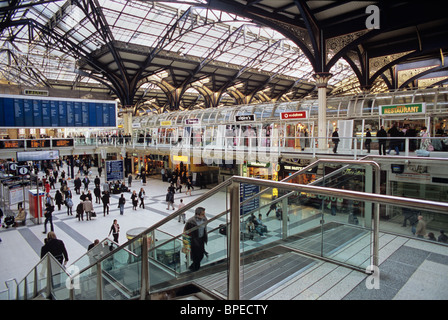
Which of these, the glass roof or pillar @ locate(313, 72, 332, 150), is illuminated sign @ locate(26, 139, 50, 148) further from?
pillar @ locate(313, 72, 332, 150)

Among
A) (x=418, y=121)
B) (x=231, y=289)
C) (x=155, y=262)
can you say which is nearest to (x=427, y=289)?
(x=231, y=289)

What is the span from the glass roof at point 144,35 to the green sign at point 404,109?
12.2 meters

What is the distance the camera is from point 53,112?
895 inches

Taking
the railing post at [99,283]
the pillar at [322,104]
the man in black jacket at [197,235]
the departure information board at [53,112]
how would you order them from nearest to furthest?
the man in black jacket at [197,235], the railing post at [99,283], the pillar at [322,104], the departure information board at [53,112]

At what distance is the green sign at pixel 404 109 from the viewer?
13466 mm

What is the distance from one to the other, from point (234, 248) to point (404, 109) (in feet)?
47.7

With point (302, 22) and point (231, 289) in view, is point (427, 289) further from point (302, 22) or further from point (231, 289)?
point (302, 22)

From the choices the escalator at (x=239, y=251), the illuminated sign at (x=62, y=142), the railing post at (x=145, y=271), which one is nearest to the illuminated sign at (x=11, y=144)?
the illuminated sign at (x=62, y=142)

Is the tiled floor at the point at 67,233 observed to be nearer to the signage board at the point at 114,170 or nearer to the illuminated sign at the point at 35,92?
the signage board at the point at 114,170

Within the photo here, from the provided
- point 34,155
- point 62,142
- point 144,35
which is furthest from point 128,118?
point 34,155

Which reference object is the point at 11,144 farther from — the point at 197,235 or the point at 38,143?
the point at 197,235

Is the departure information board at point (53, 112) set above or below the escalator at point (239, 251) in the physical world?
above
